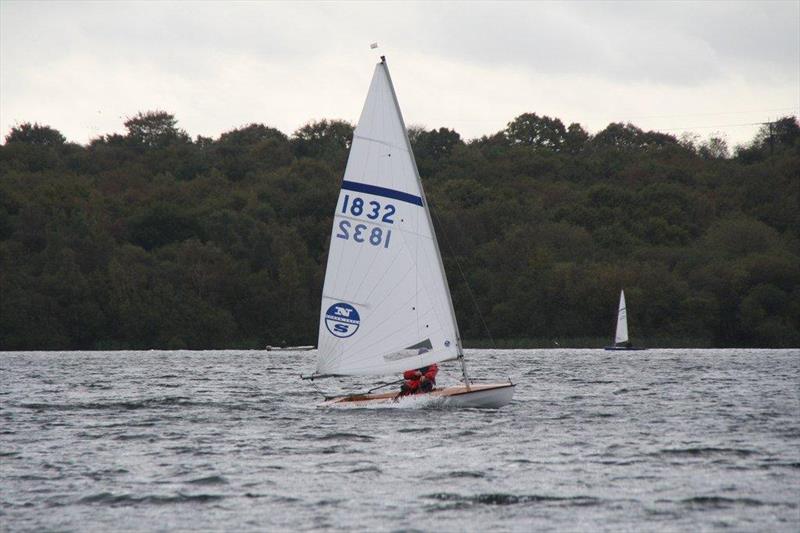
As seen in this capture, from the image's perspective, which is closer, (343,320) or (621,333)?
(343,320)

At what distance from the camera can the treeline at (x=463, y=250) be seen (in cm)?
12144

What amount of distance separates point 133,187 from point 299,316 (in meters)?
48.1

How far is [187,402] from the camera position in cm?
4606

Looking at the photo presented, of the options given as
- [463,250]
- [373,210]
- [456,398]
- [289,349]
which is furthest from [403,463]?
[463,250]

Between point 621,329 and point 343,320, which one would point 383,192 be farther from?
point 621,329

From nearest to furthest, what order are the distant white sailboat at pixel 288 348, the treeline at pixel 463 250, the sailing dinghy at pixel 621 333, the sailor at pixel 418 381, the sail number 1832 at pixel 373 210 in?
the sail number 1832 at pixel 373 210, the sailor at pixel 418 381, the sailing dinghy at pixel 621 333, the treeline at pixel 463 250, the distant white sailboat at pixel 288 348

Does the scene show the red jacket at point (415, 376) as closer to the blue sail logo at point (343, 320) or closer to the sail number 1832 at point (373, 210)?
the blue sail logo at point (343, 320)

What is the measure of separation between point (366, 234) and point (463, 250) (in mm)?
99936

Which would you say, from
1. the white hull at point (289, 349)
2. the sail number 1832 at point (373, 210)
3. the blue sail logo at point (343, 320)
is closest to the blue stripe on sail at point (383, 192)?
the sail number 1832 at point (373, 210)

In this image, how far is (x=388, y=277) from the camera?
38.3 metres

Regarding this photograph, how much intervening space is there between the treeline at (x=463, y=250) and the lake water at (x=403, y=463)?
70.0 m

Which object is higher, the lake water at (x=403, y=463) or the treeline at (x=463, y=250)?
the treeline at (x=463, y=250)

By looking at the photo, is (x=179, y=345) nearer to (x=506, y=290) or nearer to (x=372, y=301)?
(x=506, y=290)

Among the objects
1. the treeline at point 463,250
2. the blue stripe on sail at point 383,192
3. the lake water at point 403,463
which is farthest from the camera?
the treeline at point 463,250
